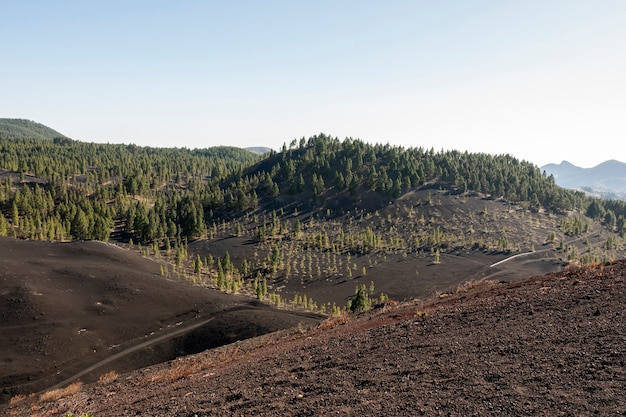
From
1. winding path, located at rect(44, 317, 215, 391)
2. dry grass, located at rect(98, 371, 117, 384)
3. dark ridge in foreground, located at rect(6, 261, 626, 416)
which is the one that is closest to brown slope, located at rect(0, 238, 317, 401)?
winding path, located at rect(44, 317, 215, 391)

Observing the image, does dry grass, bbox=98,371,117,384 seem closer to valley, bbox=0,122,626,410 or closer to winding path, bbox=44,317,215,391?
valley, bbox=0,122,626,410

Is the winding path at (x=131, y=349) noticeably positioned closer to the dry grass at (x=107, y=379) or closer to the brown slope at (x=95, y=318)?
the brown slope at (x=95, y=318)

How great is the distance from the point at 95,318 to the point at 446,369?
5135cm

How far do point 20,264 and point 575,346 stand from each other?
7648 centimetres

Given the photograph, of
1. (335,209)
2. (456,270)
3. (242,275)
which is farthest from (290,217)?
(456,270)

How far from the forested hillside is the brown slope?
57.9 ft

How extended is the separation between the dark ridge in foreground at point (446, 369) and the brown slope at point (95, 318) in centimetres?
1713

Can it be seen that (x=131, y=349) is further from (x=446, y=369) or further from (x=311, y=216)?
(x=311, y=216)

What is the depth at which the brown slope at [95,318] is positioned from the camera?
37.8 meters

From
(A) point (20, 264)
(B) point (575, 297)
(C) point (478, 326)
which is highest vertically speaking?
(B) point (575, 297)

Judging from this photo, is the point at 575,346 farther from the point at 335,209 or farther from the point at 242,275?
the point at 335,209

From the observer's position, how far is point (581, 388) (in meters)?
10.4

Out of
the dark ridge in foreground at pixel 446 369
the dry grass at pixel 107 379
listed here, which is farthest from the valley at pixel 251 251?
the dark ridge in foreground at pixel 446 369

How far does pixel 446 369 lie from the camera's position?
12883 mm
